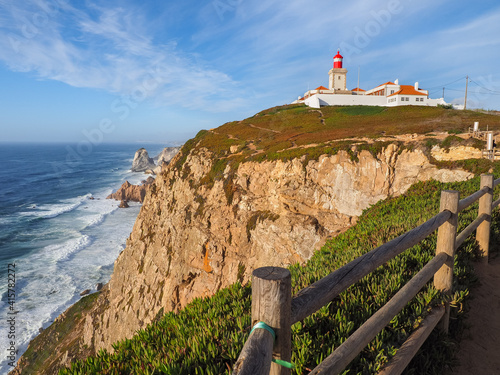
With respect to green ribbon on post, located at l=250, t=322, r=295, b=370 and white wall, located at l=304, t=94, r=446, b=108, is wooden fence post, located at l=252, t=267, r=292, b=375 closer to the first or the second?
green ribbon on post, located at l=250, t=322, r=295, b=370

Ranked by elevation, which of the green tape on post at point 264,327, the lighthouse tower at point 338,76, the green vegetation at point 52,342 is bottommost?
the green vegetation at point 52,342

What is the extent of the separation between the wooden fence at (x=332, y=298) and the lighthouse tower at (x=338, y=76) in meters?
63.7

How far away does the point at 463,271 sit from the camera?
5059 mm

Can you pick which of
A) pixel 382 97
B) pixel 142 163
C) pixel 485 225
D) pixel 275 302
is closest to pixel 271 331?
pixel 275 302

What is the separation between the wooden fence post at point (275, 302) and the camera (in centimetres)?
164

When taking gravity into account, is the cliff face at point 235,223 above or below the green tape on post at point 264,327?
below

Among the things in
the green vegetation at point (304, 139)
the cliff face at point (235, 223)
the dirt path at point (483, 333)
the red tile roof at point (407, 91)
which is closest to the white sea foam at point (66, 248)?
the cliff face at point (235, 223)

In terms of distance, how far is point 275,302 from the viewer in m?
1.67

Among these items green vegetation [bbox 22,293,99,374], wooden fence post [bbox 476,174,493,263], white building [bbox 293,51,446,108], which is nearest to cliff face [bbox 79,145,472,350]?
green vegetation [bbox 22,293,99,374]

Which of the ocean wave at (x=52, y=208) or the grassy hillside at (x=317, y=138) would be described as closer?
the grassy hillside at (x=317, y=138)

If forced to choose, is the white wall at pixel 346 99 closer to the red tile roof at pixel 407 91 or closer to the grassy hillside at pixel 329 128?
→ the red tile roof at pixel 407 91

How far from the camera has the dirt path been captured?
389 centimetres

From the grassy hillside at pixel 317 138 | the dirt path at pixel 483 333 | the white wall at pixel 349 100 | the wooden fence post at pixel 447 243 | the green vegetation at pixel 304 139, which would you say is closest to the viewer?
the dirt path at pixel 483 333

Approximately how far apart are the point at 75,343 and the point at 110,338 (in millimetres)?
2863
